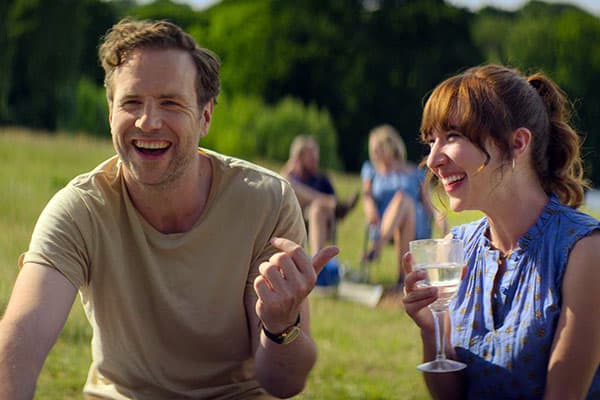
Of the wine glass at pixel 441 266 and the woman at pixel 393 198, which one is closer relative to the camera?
the wine glass at pixel 441 266

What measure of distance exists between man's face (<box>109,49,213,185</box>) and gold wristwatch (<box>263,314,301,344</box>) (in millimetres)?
701

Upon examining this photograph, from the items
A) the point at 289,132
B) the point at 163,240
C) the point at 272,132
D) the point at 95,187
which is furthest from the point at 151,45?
the point at 272,132

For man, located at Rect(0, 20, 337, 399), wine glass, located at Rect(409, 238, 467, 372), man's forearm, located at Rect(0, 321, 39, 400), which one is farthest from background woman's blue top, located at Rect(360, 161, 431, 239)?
man's forearm, located at Rect(0, 321, 39, 400)

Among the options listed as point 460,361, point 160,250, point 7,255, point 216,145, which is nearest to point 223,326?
point 160,250

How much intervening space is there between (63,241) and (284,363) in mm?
843

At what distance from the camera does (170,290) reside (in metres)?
3.24

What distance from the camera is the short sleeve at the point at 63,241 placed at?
3056mm

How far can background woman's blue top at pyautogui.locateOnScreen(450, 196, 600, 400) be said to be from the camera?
2.83 metres

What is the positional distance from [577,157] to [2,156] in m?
18.1

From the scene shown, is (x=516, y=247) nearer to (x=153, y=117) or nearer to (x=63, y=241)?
(x=153, y=117)

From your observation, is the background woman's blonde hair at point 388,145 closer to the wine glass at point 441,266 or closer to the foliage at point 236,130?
the wine glass at point 441,266

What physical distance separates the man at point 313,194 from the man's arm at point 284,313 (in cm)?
712

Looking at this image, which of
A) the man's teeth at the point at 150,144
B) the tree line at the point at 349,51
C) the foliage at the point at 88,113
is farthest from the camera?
the tree line at the point at 349,51

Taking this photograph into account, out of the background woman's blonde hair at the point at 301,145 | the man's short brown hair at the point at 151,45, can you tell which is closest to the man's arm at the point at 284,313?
the man's short brown hair at the point at 151,45
